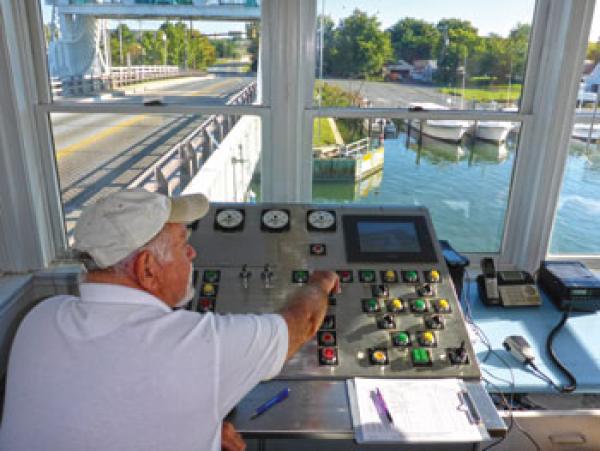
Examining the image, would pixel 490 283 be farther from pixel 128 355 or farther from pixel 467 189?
pixel 128 355

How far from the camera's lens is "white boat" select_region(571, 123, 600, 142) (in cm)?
195

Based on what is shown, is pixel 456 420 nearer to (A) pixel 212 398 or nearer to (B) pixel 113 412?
(A) pixel 212 398

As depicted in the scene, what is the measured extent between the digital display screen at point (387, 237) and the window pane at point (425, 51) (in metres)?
0.60

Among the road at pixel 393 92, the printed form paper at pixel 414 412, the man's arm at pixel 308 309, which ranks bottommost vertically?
the printed form paper at pixel 414 412

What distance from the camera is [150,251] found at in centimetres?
94

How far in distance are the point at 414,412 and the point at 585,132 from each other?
1.41m

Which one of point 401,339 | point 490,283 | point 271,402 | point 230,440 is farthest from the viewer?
point 490,283

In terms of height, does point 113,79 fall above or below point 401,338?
above

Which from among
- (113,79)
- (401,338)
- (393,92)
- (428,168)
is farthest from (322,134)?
(401,338)

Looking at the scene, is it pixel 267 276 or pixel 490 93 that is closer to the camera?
pixel 267 276

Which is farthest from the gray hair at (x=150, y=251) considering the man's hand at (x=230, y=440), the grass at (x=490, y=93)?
the grass at (x=490, y=93)

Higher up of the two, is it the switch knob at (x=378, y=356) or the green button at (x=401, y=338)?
the green button at (x=401, y=338)

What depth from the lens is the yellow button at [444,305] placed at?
1.38 metres

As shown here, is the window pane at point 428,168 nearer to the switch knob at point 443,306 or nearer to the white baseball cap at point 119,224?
the switch knob at point 443,306
